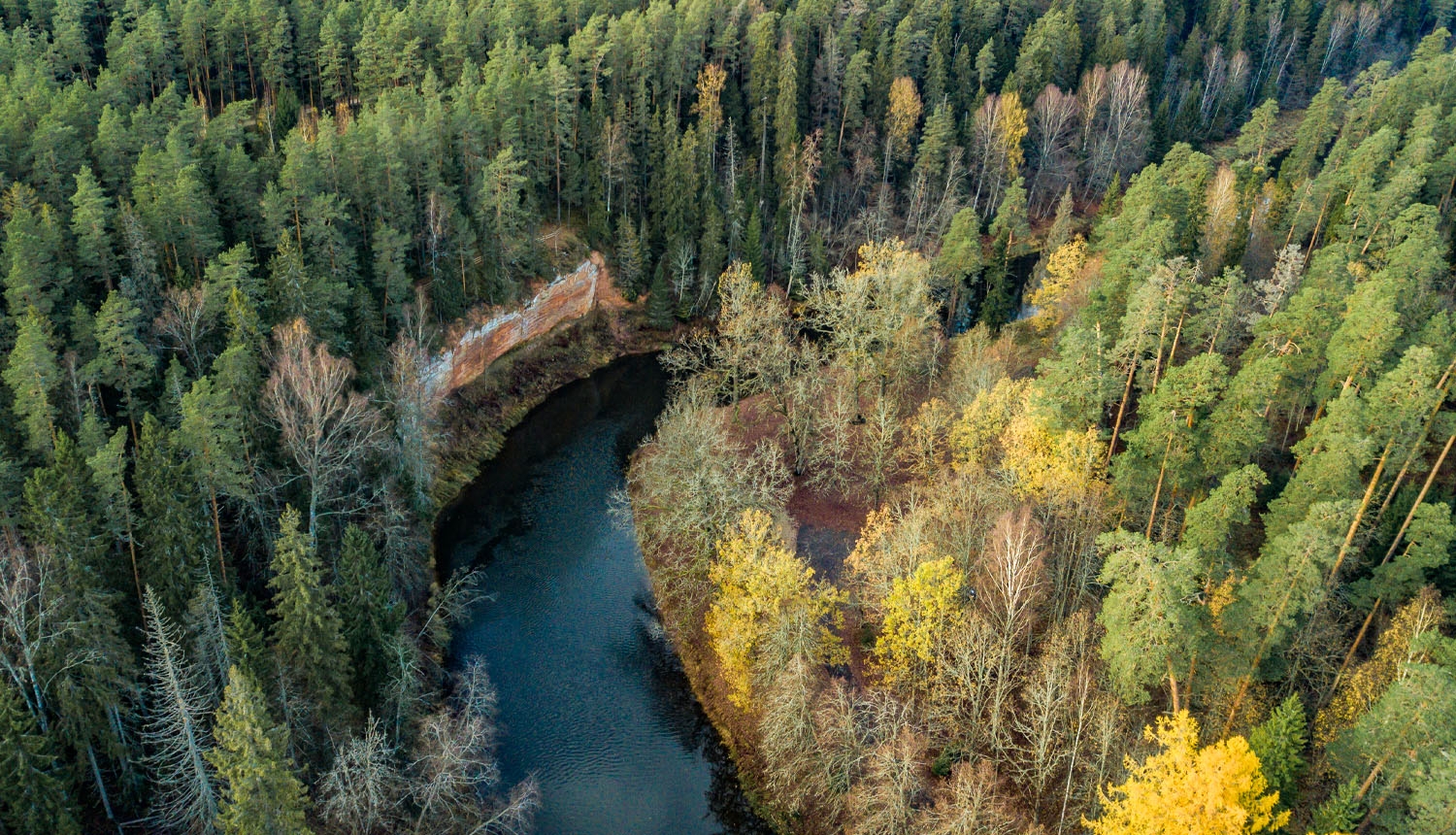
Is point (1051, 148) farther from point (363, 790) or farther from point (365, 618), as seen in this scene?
point (363, 790)

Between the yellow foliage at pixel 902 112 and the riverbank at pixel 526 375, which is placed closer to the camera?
the riverbank at pixel 526 375

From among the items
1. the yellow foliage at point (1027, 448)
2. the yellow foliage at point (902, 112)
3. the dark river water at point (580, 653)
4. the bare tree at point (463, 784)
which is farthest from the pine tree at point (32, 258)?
the yellow foliage at point (902, 112)

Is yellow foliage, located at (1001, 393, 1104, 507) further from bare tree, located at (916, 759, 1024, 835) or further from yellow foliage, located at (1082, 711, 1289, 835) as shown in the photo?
yellow foliage, located at (1082, 711, 1289, 835)

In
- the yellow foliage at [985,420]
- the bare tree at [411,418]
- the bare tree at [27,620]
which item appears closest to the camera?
the bare tree at [27,620]

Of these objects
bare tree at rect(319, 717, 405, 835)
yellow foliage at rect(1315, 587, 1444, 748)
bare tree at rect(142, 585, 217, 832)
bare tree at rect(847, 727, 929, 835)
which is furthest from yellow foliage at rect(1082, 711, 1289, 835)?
bare tree at rect(142, 585, 217, 832)

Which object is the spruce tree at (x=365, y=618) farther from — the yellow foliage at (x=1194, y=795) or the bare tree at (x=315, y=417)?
the yellow foliage at (x=1194, y=795)

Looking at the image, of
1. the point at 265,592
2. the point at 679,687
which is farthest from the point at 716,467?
the point at 265,592
